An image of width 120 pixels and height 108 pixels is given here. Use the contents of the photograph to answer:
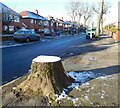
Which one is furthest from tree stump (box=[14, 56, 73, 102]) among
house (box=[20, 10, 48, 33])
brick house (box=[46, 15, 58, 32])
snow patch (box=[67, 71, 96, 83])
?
brick house (box=[46, 15, 58, 32])

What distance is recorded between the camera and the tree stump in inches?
194

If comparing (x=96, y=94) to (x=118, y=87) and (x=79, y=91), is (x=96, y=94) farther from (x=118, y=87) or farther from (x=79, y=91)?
(x=118, y=87)

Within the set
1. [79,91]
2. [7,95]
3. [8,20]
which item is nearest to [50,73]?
[79,91]

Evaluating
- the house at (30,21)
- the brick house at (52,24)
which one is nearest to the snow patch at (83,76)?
the house at (30,21)

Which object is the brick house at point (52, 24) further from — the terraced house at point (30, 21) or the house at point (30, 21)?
the house at point (30, 21)

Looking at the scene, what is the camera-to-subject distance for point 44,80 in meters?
5.08

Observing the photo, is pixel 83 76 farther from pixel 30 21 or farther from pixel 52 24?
pixel 52 24

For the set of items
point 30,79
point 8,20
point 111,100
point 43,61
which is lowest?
point 111,100

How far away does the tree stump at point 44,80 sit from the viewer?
4938 millimetres

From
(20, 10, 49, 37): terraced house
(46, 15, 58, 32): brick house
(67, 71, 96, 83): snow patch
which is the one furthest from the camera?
(46, 15, 58, 32): brick house

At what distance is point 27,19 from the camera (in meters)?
53.4

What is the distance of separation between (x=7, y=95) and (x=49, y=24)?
6454 cm

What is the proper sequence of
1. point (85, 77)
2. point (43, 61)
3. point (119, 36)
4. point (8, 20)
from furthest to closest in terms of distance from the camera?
point (8, 20), point (119, 36), point (85, 77), point (43, 61)

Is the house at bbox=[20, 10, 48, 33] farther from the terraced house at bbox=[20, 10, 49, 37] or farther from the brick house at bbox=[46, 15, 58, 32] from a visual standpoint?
the brick house at bbox=[46, 15, 58, 32]
